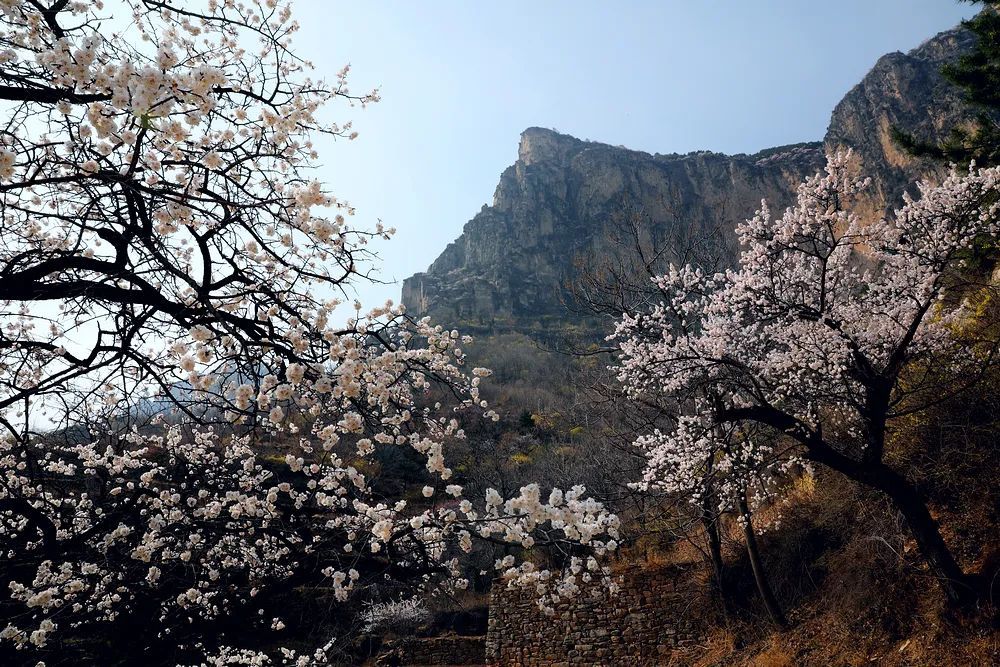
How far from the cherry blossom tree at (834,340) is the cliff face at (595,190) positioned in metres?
32.9

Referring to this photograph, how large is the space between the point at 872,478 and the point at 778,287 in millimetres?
2529

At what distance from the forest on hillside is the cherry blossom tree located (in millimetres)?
55

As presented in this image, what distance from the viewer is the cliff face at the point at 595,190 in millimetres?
41656

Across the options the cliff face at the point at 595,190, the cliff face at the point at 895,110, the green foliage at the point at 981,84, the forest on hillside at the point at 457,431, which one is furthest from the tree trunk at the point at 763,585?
the cliff face at the point at 595,190

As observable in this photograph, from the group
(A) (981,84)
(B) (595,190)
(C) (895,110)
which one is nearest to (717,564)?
(A) (981,84)

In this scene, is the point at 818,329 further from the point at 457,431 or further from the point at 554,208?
the point at 554,208

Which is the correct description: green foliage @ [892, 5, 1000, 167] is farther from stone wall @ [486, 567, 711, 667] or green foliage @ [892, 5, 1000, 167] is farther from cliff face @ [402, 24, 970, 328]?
cliff face @ [402, 24, 970, 328]

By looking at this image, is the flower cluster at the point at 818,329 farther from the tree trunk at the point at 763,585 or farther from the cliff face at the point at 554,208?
the cliff face at the point at 554,208

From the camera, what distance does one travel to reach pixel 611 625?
33.9ft

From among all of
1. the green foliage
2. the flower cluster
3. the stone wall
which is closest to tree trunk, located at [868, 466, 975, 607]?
the flower cluster

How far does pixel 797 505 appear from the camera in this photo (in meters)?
9.67

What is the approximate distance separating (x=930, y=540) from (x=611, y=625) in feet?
20.7

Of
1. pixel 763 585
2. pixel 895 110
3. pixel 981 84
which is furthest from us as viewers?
pixel 895 110

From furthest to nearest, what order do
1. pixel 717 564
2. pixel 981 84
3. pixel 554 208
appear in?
pixel 554 208
pixel 717 564
pixel 981 84
